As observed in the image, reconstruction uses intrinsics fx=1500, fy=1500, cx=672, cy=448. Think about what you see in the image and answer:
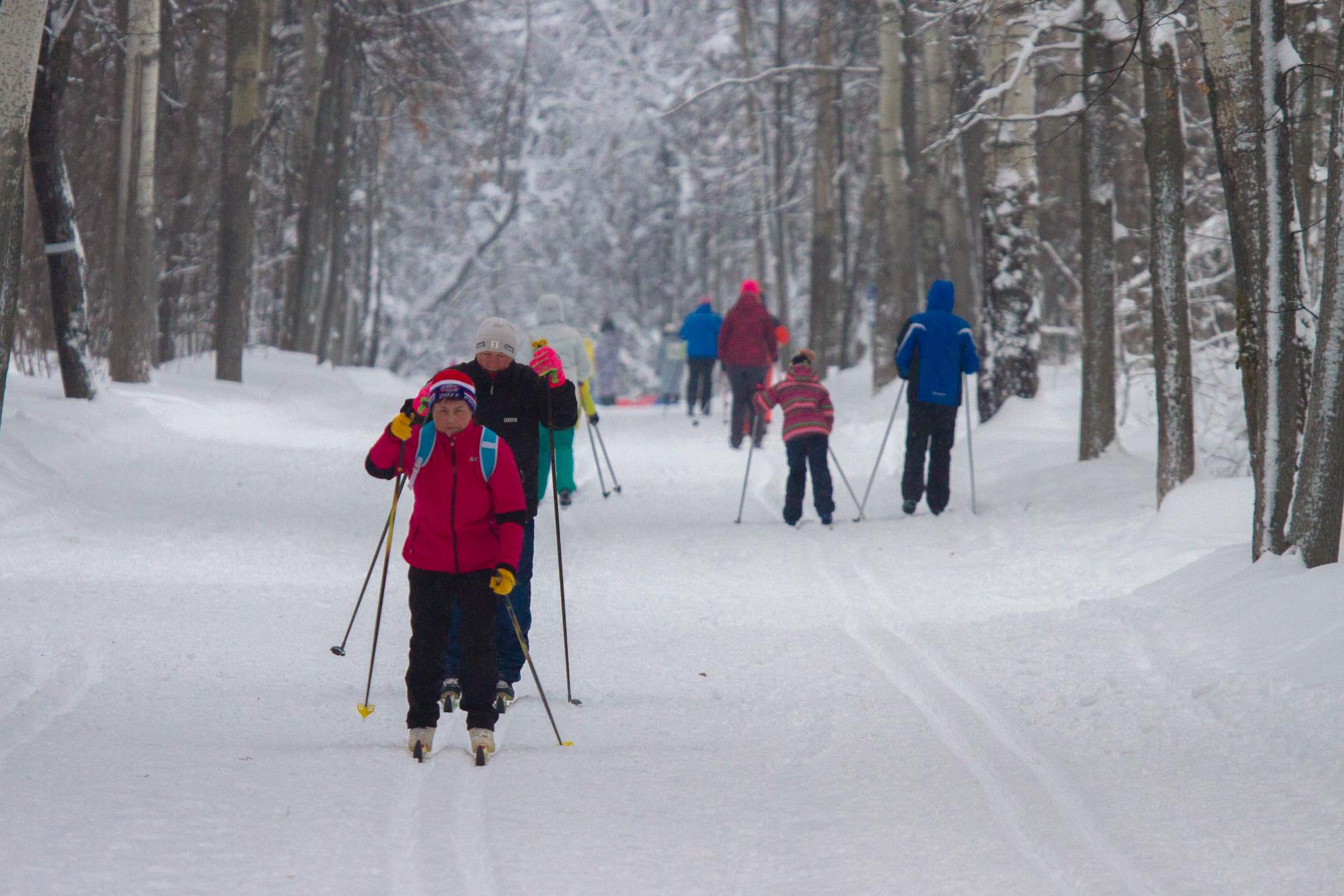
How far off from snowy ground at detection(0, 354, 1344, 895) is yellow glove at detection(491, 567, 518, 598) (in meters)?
0.68

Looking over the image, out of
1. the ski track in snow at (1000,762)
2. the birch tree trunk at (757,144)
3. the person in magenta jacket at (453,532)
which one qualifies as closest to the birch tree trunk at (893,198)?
the birch tree trunk at (757,144)

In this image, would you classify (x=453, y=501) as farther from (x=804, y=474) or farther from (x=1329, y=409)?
(x=804, y=474)

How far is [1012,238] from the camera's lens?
52.9 feet

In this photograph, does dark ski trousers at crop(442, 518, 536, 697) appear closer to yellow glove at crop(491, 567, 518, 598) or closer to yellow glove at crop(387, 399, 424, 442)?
yellow glove at crop(491, 567, 518, 598)

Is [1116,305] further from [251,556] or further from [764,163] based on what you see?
[764,163]

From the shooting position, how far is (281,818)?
15.7ft

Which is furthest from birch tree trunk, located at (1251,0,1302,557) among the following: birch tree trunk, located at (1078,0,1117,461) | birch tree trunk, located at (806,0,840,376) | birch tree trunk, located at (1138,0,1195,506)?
birch tree trunk, located at (806,0,840,376)

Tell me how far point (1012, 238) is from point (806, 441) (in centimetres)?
482

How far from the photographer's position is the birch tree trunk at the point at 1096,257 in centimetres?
1294

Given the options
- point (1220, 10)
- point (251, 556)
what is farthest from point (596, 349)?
point (1220, 10)

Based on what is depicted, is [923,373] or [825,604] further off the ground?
[923,373]

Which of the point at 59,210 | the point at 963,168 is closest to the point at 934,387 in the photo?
the point at 59,210

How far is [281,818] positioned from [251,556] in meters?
5.95

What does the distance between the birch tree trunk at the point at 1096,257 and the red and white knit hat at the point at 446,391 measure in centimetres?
857
